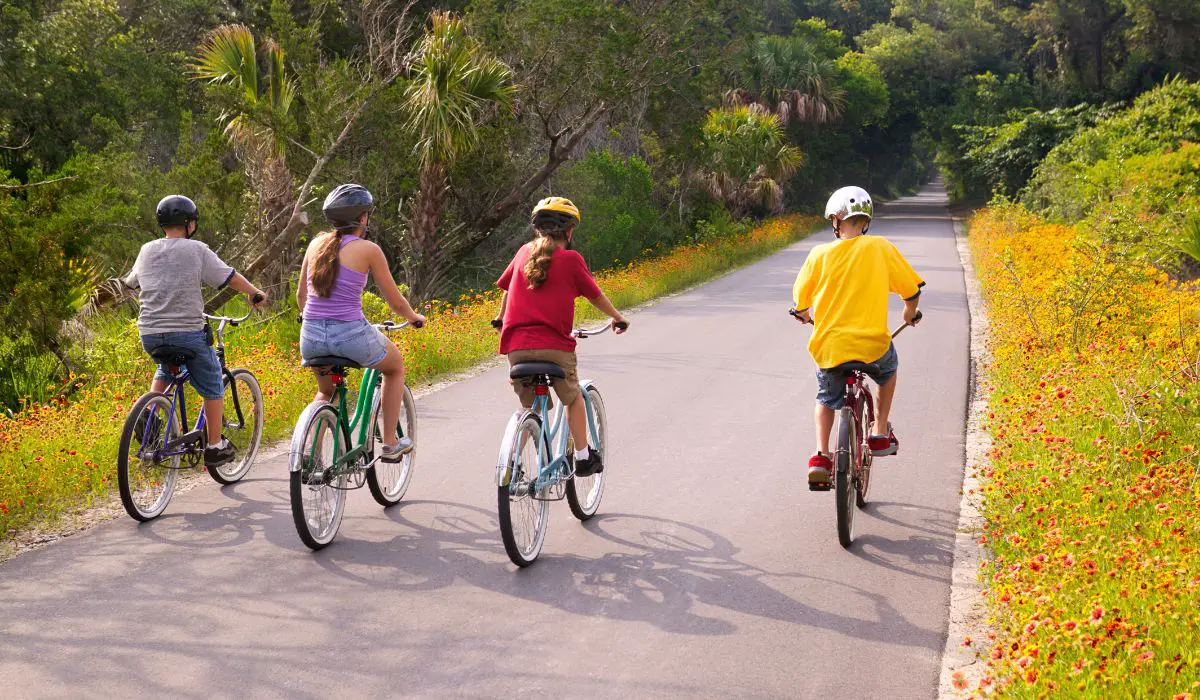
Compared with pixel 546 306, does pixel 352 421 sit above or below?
below

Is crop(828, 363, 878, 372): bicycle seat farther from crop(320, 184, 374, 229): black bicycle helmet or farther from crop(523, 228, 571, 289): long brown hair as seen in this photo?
crop(320, 184, 374, 229): black bicycle helmet

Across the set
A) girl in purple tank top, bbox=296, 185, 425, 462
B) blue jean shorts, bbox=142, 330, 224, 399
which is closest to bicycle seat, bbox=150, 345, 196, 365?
blue jean shorts, bbox=142, 330, 224, 399

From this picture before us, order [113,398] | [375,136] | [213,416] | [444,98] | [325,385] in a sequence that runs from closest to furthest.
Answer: [325,385] → [213,416] → [113,398] → [444,98] → [375,136]

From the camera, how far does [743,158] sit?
110 ft

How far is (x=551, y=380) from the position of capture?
19.4 feet

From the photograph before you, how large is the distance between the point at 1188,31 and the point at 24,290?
49022 millimetres

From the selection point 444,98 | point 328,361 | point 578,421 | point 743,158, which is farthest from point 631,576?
point 743,158

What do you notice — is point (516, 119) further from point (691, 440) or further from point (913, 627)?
point (913, 627)

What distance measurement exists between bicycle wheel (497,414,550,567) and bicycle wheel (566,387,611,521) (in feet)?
1.66

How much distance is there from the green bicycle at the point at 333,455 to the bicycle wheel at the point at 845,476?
7.78ft

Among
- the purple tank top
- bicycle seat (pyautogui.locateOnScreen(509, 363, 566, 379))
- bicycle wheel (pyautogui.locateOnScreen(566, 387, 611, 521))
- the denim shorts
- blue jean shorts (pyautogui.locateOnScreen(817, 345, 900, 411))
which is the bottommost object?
bicycle wheel (pyautogui.locateOnScreen(566, 387, 611, 521))

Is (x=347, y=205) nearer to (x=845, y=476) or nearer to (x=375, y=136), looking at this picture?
(x=845, y=476)

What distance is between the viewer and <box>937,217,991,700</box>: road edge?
14.3ft

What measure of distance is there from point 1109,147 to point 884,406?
1134 inches
